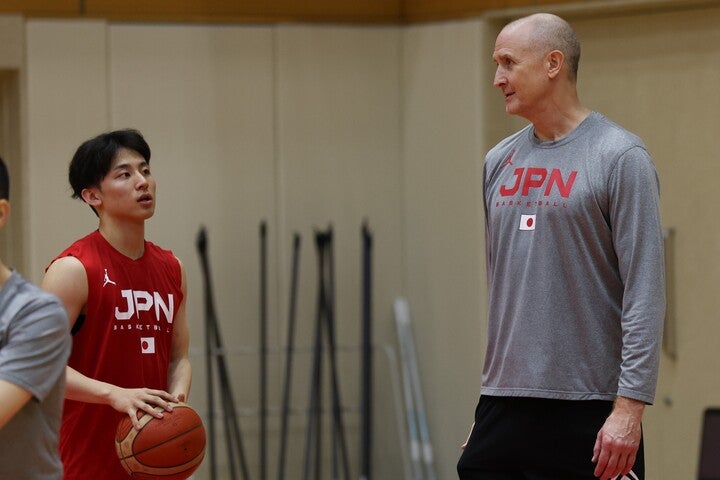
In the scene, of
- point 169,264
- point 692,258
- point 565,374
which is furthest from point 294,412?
point 565,374

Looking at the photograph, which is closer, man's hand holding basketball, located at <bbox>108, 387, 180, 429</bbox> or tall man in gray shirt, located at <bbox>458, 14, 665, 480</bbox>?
tall man in gray shirt, located at <bbox>458, 14, 665, 480</bbox>

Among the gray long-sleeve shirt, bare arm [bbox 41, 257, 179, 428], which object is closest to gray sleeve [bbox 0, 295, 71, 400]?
bare arm [bbox 41, 257, 179, 428]

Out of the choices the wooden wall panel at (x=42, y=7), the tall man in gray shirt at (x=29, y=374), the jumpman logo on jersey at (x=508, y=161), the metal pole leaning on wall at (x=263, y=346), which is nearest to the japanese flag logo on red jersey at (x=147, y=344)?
the tall man in gray shirt at (x=29, y=374)

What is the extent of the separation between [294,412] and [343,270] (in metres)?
0.73

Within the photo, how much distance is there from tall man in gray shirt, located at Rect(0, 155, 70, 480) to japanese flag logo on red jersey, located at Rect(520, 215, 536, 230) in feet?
3.63

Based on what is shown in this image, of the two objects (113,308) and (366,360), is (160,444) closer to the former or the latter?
(113,308)

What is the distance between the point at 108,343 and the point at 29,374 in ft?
2.79

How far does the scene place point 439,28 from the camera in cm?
572

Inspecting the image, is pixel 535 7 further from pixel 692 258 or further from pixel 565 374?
pixel 565 374

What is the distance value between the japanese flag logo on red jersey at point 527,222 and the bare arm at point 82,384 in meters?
0.96

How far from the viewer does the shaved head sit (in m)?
2.90

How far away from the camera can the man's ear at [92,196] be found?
320 centimetres

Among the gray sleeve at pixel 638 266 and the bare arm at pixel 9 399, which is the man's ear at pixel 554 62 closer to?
Result: the gray sleeve at pixel 638 266

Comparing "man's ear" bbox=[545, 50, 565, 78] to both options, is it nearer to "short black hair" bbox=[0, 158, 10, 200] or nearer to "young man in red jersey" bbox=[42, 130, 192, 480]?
"young man in red jersey" bbox=[42, 130, 192, 480]
